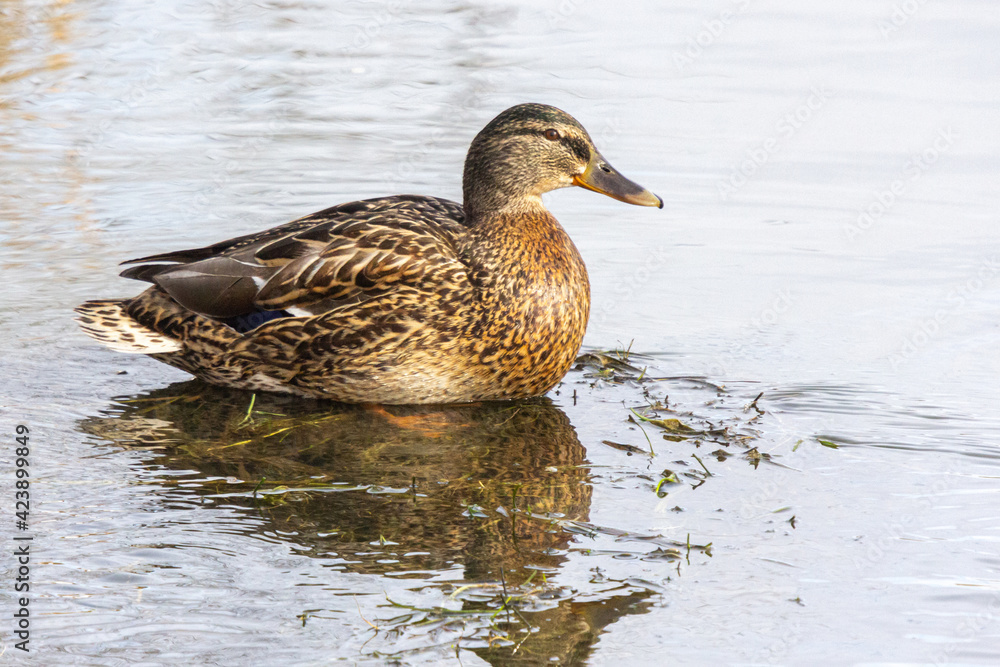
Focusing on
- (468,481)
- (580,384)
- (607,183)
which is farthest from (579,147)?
(468,481)

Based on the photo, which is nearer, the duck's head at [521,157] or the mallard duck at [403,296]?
the mallard duck at [403,296]

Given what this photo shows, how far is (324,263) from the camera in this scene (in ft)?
20.5

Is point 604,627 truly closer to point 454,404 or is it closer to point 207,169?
point 454,404

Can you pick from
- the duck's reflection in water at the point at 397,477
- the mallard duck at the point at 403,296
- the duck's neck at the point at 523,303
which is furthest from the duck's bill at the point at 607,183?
the duck's reflection in water at the point at 397,477

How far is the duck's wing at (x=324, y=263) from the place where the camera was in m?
6.20

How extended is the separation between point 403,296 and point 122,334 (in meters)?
1.55

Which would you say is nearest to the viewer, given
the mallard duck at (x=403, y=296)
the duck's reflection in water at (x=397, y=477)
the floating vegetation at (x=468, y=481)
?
the floating vegetation at (x=468, y=481)

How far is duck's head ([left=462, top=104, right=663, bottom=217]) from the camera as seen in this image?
Result: 21.3ft

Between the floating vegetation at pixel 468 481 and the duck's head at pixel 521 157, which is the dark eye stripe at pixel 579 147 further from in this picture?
the floating vegetation at pixel 468 481

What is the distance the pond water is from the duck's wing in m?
0.53

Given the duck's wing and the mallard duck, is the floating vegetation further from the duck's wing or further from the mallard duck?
the duck's wing

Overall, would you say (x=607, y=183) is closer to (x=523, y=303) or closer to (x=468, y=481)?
(x=523, y=303)

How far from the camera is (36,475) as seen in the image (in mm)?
5344

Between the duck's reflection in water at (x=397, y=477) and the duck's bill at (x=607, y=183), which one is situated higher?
the duck's bill at (x=607, y=183)
